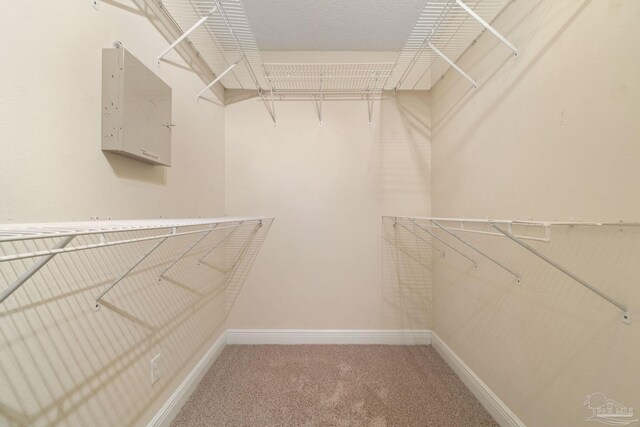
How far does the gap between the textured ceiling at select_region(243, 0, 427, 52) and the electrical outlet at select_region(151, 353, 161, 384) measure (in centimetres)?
201

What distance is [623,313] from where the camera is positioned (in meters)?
0.79

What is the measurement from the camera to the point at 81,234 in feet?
1.54

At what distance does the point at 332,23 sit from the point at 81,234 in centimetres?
183

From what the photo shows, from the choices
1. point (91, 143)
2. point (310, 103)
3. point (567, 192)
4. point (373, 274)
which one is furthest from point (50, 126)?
point (373, 274)

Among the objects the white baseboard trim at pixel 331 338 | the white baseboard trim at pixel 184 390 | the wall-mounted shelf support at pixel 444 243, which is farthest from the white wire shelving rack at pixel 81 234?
the wall-mounted shelf support at pixel 444 243

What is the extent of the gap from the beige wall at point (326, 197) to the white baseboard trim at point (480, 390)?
0.32 metres

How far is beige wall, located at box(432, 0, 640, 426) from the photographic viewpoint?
31.4 inches

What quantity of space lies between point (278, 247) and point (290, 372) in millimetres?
909

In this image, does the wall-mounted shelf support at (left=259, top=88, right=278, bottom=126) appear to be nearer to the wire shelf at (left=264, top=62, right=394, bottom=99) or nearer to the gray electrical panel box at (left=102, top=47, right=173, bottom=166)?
the wire shelf at (left=264, top=62, right=394, bottom=99)

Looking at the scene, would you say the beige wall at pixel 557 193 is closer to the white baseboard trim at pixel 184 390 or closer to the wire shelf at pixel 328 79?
the wire shelf at pixel 328 79

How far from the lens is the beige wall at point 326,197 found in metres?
2.10

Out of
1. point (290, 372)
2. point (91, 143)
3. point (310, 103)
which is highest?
point (310, 103)

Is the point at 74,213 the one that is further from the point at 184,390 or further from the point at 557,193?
the point at 557,193

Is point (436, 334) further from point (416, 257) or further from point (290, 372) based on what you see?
point (290, 372)
